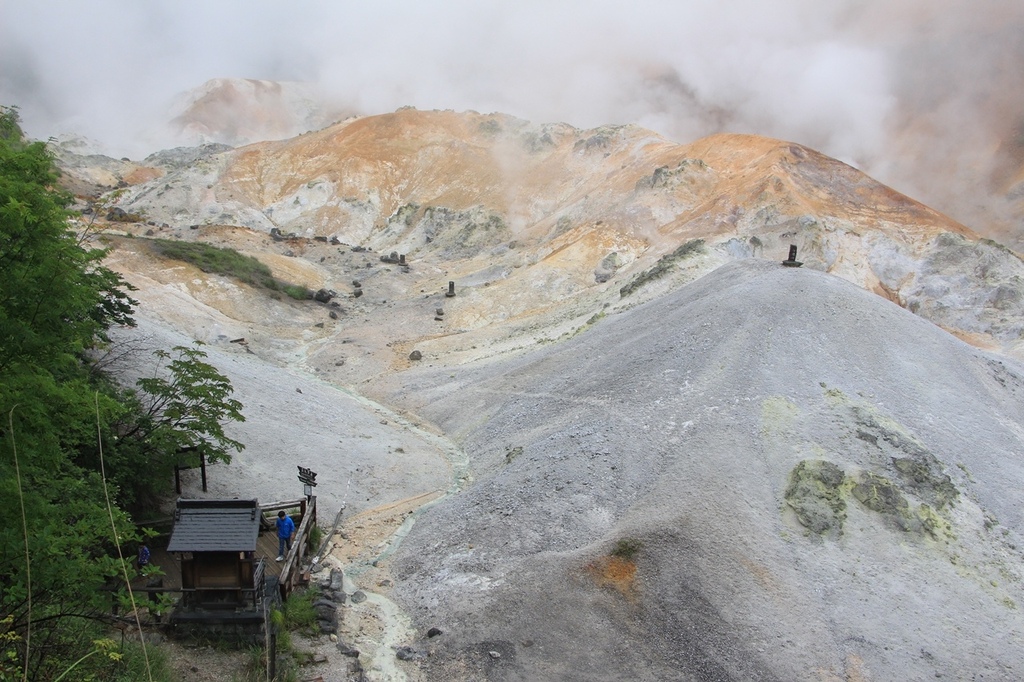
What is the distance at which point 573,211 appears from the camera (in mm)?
58844

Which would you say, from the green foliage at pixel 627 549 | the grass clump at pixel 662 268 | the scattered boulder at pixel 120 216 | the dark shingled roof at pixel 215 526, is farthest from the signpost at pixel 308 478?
the scattered boulder at pixel 120 216

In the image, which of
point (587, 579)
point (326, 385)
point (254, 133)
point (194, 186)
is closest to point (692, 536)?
point (587, 579)

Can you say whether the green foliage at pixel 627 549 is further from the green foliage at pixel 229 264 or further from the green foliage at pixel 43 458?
the green foliage at pixel 229 264

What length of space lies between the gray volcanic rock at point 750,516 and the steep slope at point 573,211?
12.8 m

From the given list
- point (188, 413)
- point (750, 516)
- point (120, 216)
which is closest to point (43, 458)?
point (188, 413)

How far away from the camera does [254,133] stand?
134 m

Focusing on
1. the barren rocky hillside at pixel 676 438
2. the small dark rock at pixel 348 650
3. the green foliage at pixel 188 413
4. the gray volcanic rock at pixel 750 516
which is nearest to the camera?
the gray volcanic rock at pixel 750 516

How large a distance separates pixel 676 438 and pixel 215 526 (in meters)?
11.6

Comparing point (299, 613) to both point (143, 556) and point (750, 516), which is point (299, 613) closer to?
point (143, 556)

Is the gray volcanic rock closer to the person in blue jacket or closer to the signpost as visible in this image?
the person in blue jacket

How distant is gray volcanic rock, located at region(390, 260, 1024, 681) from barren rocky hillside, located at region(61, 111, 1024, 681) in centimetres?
7

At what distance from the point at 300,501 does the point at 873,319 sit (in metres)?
19.0

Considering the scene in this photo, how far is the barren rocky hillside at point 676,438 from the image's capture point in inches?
627

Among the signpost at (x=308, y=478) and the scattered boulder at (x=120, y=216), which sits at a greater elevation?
the scattered boulder at (x=120, y=216)
